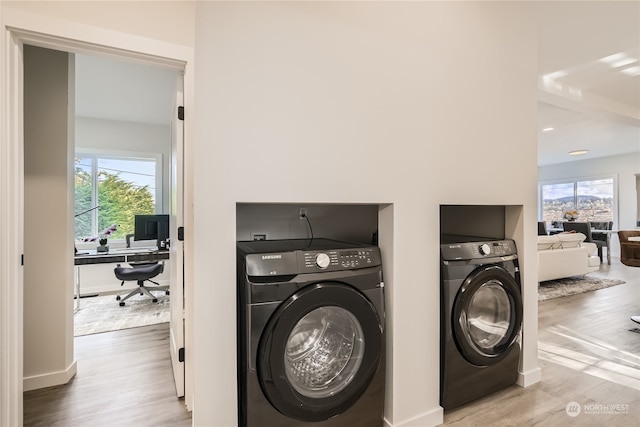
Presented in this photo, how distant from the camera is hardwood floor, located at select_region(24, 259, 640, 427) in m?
1.86

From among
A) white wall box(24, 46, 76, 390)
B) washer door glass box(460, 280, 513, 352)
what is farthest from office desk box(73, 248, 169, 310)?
washer door glass box(460, 280, 513, 352)

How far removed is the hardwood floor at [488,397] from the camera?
1.86m

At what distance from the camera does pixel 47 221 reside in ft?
7.43

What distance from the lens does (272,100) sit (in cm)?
148

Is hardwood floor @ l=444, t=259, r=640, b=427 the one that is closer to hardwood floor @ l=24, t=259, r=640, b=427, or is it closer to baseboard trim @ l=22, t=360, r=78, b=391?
hardwood floor @ l=24, t=259, r=640, b=427

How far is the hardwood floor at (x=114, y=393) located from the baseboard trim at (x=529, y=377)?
2.17 metres

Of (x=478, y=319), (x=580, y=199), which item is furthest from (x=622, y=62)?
(x=580, y=199)

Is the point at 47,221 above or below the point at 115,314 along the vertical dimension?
above

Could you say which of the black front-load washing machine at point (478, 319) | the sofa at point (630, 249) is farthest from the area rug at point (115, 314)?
the sofa at point (630, 249)

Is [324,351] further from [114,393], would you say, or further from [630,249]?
[630,249]

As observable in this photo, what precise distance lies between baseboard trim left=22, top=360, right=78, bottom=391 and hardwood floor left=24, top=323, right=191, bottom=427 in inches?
1.6

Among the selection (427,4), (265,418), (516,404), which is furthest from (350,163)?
(516,404)

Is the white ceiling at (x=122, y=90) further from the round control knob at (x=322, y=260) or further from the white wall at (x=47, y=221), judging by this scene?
the round control knob at (x=322, y=260)

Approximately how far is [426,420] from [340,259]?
3.55 feet
